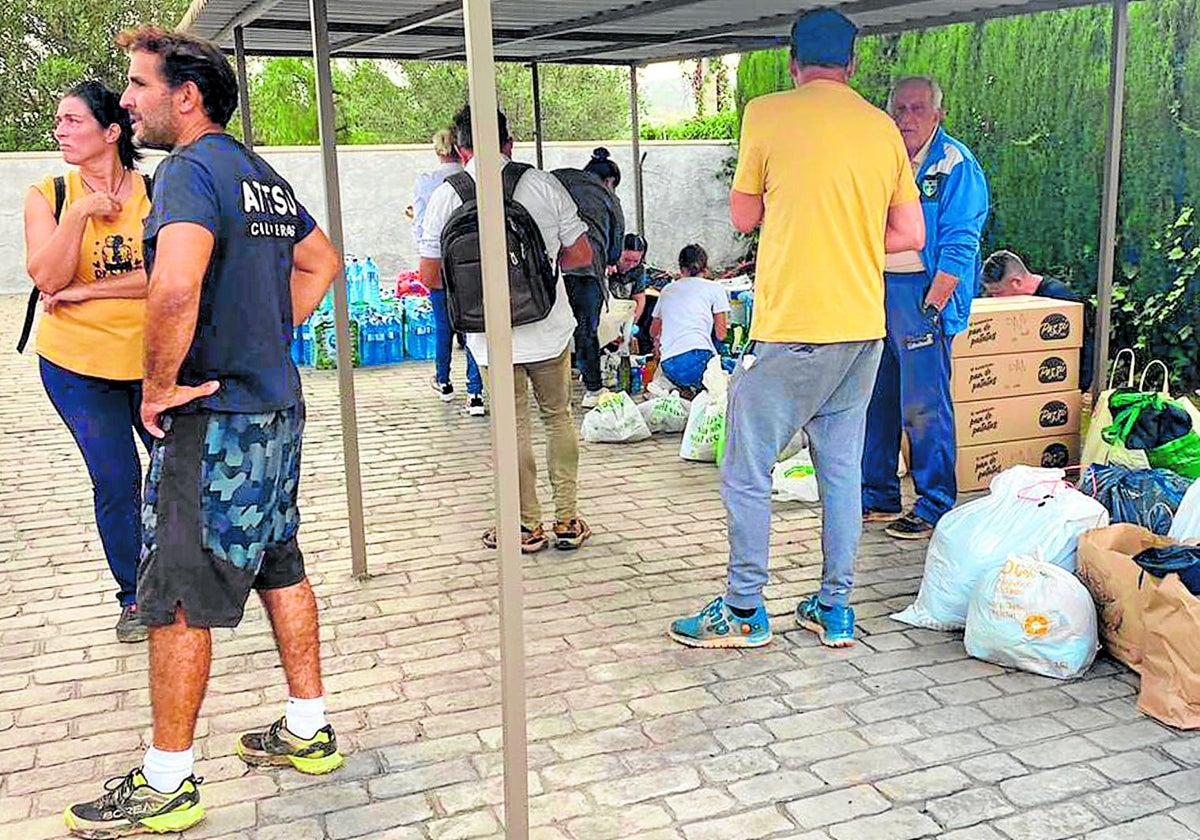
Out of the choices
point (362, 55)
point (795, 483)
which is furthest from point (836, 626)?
point (362, 55)

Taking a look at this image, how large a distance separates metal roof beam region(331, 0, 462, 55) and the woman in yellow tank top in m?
2.35

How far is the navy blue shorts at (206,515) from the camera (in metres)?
2.78

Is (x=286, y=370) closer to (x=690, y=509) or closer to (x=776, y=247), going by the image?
(x=776, y=247)

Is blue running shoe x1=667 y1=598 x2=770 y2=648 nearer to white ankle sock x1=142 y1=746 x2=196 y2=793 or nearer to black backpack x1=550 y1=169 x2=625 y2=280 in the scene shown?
white ankle sock x1=142 y1=746 x2=196 y2=793

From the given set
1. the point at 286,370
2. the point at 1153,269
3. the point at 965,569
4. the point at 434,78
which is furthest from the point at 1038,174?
the point at 434,78

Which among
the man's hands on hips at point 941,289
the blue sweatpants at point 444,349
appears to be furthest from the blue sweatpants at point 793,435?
the blue sweatpants at point 444,349

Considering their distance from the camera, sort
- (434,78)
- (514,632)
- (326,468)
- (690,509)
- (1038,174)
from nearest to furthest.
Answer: (514,632) < (690,509) < (326,468) < (1038,174) < (434,78)

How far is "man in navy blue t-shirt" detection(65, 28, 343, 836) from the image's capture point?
270 cm

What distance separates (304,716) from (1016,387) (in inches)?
152

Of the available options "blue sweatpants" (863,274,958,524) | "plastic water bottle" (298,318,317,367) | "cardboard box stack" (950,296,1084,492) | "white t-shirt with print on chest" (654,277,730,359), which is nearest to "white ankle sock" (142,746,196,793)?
"blue sweatpants" (863,274,958,524)

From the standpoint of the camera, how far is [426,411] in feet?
26.2

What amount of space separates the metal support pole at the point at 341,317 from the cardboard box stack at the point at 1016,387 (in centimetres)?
274

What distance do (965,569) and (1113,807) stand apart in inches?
43.6

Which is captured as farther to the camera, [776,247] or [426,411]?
[426,411]
